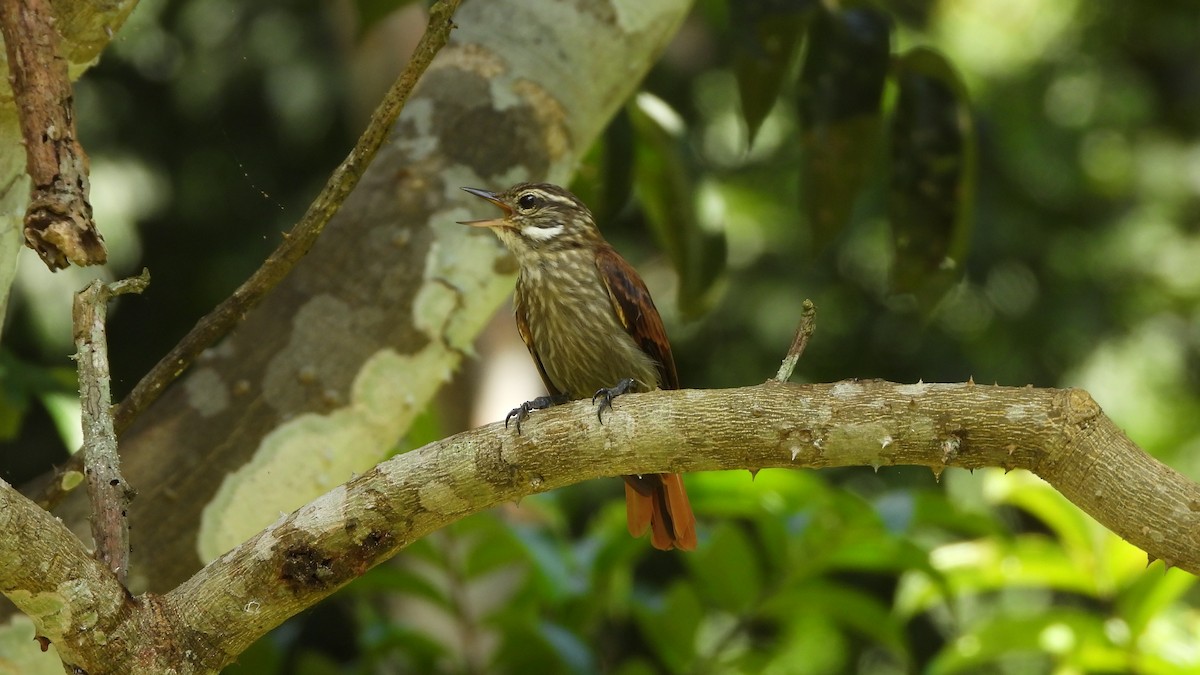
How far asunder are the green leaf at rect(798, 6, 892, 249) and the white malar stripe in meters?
0.74

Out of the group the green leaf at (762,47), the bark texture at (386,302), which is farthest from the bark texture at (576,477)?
the green leaf at (762,47)

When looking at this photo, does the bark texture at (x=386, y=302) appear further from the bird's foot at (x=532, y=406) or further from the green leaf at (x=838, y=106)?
the green leaf at (x=838, y=106)

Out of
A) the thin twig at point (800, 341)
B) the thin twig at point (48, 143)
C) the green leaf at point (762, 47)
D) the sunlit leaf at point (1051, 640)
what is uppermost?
the thin twig at point (48, 143)

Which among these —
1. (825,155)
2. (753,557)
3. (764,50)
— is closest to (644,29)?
(764,50)

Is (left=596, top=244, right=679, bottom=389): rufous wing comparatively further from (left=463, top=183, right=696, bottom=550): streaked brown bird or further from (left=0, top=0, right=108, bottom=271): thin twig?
(left=0, top=0, right=108, bottom=271): thin twig

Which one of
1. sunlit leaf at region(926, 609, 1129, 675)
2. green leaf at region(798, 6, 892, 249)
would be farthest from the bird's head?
sunlit leaf at region(926, 609, 1129, 675)

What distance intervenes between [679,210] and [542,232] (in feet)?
2.02

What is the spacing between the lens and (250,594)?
7.36 feet

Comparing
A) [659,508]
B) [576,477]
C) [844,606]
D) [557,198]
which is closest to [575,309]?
[557,198]

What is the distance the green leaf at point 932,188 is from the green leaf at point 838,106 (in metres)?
0.12

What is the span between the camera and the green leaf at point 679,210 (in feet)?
13.9

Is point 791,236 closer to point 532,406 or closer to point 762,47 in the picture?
point 762,47

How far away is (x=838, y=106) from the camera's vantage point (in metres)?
3.87

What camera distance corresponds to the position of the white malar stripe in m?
3.76
